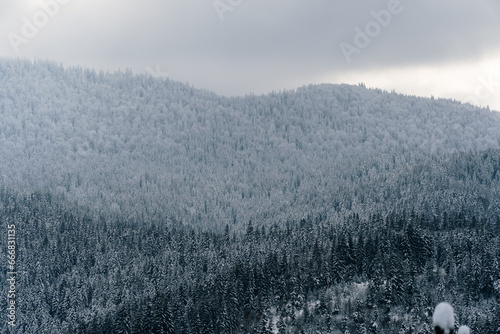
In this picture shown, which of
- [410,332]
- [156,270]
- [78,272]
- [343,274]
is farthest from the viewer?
[78,272]

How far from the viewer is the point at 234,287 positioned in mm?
139625

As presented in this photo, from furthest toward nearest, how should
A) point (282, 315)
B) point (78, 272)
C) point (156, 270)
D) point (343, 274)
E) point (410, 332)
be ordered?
point (78, 272), point (156, 270), point (343, 274), point (282, 315), point (410, 332)

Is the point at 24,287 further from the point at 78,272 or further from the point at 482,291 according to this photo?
the point at 482,291

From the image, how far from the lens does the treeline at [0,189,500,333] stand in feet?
429

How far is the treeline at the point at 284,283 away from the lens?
130750 millimetres

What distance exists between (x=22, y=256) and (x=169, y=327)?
3000 inches

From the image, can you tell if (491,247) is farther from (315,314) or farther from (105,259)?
(105,259)

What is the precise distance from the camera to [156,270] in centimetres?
17388

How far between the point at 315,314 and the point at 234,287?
59.0ft

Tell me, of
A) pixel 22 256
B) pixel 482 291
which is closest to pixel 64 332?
pixel 22 256

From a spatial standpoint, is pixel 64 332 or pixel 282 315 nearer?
pixel 282 315

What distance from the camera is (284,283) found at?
463ft

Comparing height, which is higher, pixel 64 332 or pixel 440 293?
pixel 440 293

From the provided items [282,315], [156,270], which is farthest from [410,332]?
[156,270]
